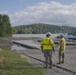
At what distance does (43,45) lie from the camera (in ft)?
53.7

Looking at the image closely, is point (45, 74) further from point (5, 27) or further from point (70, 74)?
point (5, 27)

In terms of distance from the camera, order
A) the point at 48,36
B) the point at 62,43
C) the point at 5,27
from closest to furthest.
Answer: the point at 48,36 → the point at 62,43 → the point at 5,27

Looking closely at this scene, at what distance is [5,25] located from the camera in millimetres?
117625

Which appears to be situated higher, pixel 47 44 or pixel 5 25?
pixel 5 25

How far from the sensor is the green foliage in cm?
11762

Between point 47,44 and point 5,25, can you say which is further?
point 5,25

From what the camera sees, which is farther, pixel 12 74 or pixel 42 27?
pixel 42 27

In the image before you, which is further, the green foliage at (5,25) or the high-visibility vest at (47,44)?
the green foliage at (5,25)

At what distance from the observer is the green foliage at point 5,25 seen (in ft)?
386

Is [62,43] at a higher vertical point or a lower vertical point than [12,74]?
higher

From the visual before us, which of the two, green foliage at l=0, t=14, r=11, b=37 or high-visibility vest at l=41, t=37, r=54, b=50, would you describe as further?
green foliage at l=0, t=14, r=11, b=37

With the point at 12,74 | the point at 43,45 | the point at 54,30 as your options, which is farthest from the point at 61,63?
the point at 54,30

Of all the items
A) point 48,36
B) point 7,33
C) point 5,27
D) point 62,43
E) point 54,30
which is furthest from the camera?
point 54,30

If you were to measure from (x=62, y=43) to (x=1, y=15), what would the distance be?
4209 inches
